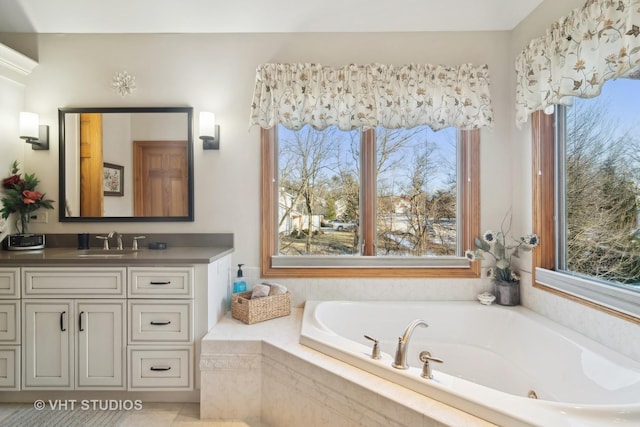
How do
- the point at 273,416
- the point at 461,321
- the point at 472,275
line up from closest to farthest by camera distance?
the point at 273,416 → the point at 461,321 → the point at 472,275

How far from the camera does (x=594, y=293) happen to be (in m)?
1.70

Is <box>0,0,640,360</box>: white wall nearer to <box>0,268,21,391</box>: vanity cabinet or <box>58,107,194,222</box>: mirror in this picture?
<box>58,107,194,222</box>: mirror

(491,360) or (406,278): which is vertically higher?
(406,278)

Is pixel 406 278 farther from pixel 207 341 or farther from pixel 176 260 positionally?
pixel 176 260

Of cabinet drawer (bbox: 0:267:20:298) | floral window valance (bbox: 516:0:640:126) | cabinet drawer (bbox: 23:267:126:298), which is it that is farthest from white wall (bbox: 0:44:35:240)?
floral window valance (bbox: 516:0:640:126)

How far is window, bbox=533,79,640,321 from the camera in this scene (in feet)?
5.18

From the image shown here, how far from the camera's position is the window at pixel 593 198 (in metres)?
1.58

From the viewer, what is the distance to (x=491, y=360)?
2.03m

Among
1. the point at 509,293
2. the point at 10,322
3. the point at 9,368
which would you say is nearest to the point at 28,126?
the point at 10,322

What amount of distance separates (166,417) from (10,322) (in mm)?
1088

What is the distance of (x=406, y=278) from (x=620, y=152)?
139 centimetres

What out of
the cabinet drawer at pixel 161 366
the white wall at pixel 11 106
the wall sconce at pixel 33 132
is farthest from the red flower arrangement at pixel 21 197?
the cabinet drawer at pixel 161 366

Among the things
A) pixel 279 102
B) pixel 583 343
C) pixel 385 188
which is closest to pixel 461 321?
pixel 583 343

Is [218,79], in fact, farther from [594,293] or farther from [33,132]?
[594,293]
